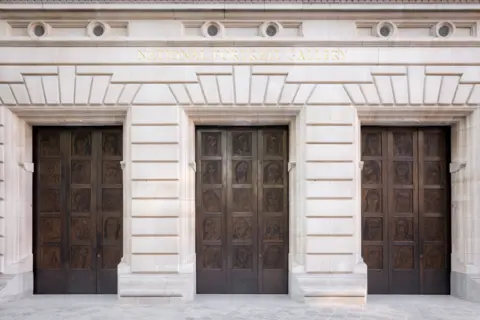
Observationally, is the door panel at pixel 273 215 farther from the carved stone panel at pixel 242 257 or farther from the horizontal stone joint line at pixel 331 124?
the horizontal stone joint line at pixel 331 124

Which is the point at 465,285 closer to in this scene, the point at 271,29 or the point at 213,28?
the point at 271,29

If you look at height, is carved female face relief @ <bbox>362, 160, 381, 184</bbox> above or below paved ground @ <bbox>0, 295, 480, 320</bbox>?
above

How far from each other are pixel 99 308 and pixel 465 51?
10043 millimetres

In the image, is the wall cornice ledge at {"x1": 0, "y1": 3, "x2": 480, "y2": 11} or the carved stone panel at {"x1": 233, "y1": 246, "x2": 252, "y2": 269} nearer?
the wall cornice ledge at {"x1": 0, "y1": 3, "x2": 480, "y2": 11}

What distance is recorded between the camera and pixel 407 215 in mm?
13250

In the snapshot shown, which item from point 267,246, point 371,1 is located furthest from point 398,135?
point 267,246

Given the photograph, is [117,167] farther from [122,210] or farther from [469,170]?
[469,170]

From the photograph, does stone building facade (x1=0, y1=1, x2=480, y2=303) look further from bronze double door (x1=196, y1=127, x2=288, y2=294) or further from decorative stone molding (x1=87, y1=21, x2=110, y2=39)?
bronze double door (x1=196, y1=127, x2=288, y2=294)

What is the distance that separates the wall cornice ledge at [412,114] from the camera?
41.2 ft

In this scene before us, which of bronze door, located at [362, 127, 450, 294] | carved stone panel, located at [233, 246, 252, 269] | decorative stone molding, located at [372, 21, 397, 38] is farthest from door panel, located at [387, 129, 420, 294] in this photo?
carved stone panel, located at [233, 246, 252, 269]

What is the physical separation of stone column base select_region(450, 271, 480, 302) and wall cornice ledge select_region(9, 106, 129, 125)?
28.7ft

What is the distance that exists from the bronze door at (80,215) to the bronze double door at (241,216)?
211 centimetres

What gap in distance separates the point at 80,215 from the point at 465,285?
9285 mm

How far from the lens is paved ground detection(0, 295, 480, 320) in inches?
438
